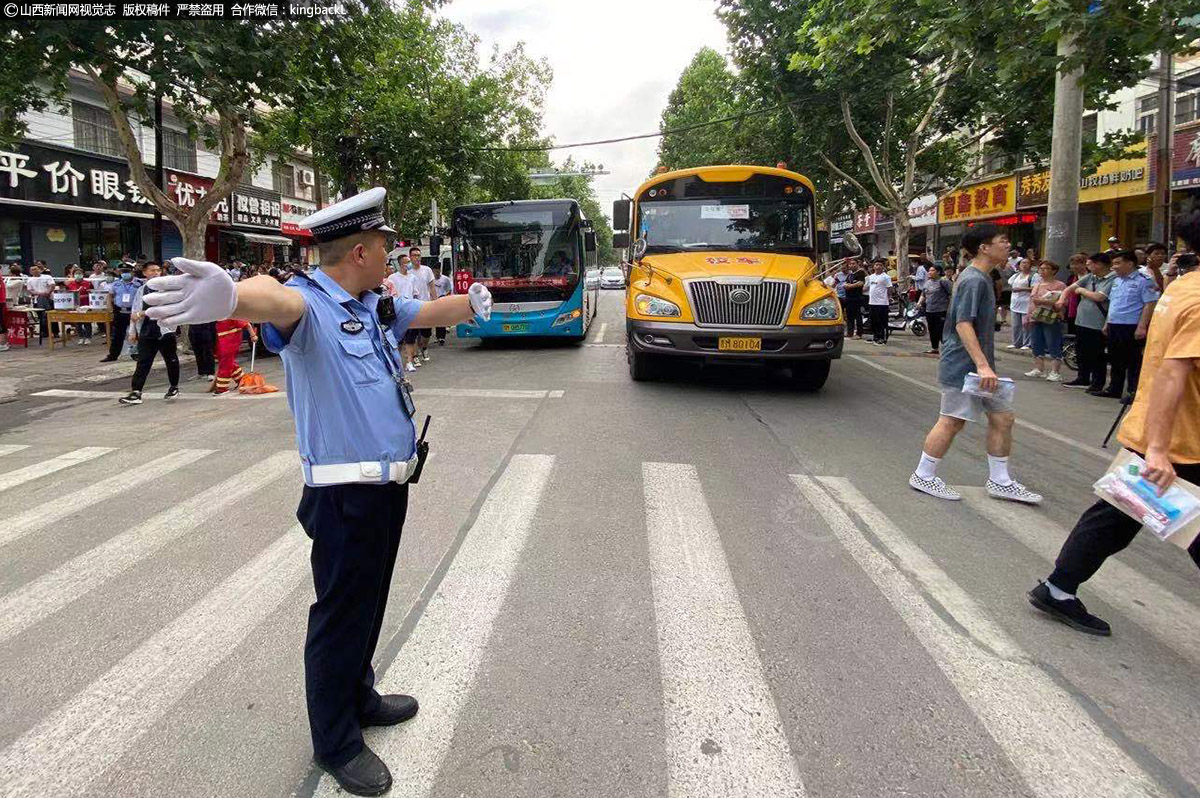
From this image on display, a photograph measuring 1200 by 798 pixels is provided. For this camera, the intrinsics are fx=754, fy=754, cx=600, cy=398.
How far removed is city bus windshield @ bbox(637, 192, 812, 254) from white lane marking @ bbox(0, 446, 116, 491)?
6772mm

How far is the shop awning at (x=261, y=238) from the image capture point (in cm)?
2742

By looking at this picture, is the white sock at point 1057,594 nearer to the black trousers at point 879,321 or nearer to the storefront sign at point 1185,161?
the black trousers at point 879,321

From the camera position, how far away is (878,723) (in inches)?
105

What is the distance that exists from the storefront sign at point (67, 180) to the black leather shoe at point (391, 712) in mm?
19830

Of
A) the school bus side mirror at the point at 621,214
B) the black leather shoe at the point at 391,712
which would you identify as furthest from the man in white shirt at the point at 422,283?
the black leather shoe at the point at 391,712

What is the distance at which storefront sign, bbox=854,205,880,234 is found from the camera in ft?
130

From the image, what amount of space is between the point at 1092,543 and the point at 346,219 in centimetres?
335

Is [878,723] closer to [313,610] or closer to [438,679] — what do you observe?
[438,679]

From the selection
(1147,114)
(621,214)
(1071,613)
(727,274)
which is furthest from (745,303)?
(1147,114)

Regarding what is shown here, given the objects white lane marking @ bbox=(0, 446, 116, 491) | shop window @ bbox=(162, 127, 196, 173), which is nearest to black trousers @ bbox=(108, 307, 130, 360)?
→ white lane marking @ bbox=(0, 446, 116, 491)

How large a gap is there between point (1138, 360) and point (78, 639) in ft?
34.2

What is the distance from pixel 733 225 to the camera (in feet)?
33.4

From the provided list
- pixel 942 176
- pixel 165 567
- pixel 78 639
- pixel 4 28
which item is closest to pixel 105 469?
pixel 165 567

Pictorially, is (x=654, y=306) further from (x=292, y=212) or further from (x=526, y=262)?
(x=292, y=212)
